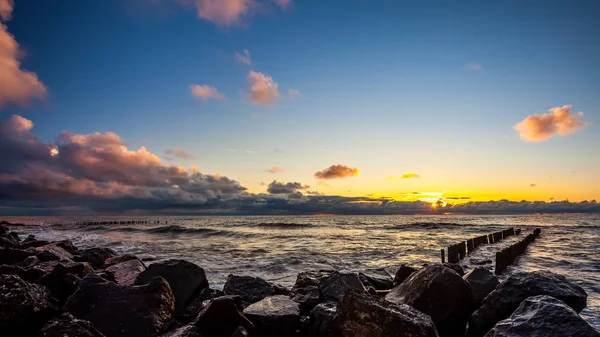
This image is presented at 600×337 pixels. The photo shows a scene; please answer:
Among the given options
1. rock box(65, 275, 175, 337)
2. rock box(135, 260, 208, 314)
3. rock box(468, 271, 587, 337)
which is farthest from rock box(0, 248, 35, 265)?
rock box(468, 271, 587, 337)

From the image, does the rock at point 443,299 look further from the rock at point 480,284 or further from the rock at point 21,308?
the rock at point 21,308

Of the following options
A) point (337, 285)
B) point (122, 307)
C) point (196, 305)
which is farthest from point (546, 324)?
point (196, 305)

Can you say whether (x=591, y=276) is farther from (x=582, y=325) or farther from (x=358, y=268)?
(x=582, y=325)

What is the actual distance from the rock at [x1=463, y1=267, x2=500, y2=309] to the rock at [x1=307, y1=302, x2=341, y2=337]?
127 inches

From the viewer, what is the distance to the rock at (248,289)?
8.19m

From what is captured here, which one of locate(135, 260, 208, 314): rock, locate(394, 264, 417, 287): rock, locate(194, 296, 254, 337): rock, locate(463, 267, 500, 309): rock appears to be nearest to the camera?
locate(194, 296, 254, 337): rock

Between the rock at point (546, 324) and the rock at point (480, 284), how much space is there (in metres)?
2.86

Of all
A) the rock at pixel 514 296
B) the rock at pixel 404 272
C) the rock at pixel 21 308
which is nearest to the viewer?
the rock at pixel 21 308

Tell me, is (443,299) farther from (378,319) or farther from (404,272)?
(404,272)

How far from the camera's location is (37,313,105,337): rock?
13.7 feet

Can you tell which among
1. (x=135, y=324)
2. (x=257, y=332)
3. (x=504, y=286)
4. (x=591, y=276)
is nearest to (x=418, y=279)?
(x=504, y=286)

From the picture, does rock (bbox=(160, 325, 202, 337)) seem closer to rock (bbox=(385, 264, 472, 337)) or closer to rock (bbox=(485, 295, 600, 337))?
rock (bbox=(385, 264, 472, 337))

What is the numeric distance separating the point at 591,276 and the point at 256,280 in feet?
52.0

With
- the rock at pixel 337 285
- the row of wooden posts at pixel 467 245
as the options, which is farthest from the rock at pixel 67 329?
the row of wooden posts at pixel 467 245
